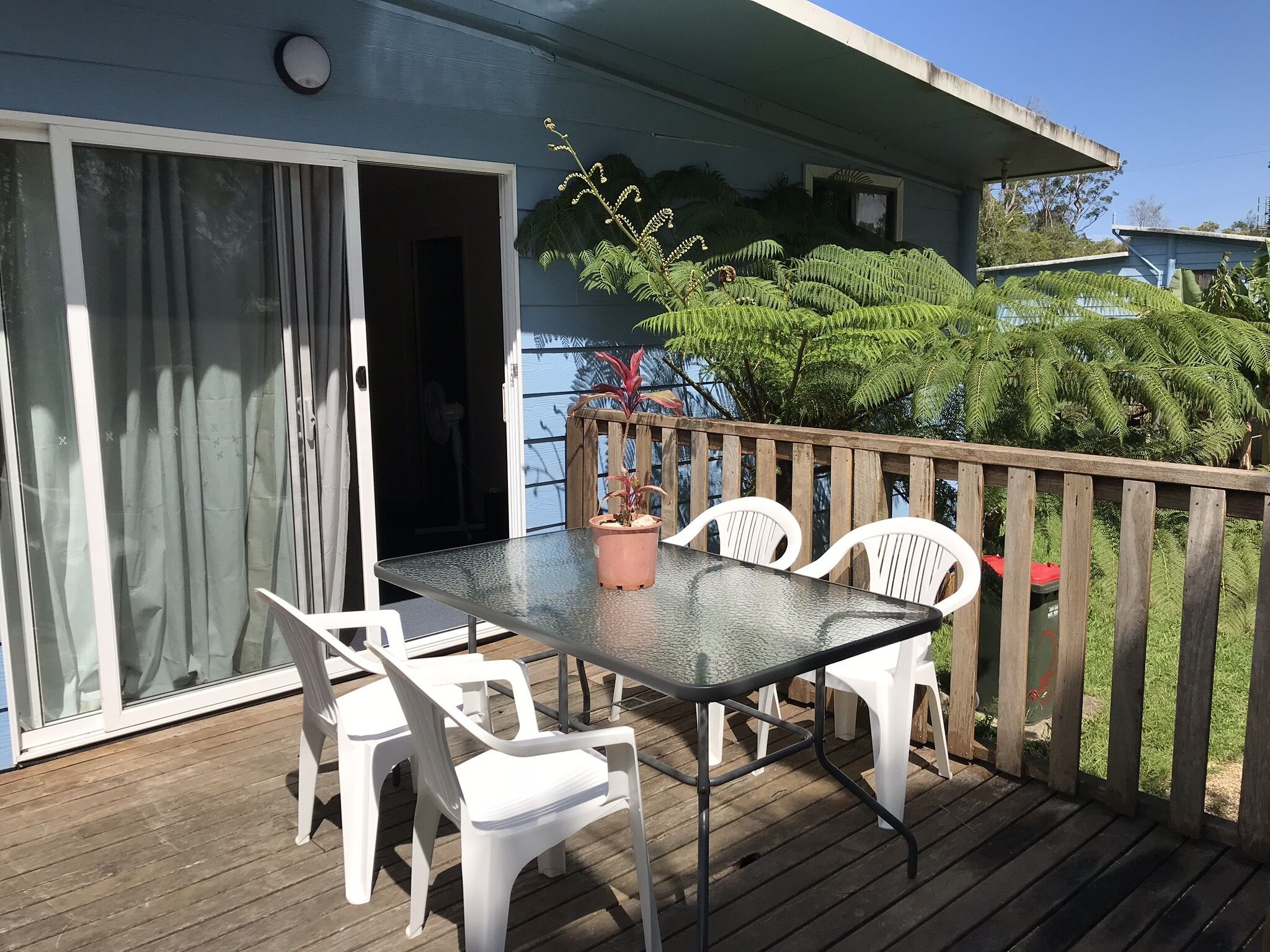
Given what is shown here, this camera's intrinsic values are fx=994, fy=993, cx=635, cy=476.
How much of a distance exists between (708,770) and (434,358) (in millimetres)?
5439

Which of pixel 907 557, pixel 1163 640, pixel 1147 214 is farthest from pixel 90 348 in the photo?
pixel 1147 214

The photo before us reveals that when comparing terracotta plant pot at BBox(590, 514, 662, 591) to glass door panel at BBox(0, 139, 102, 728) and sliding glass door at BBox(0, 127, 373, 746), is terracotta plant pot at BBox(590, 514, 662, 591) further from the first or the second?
glass door panel at BBox(0, 139, 102, 728)

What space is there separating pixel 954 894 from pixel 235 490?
279cm

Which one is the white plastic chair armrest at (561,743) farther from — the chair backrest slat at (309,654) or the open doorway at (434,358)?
the open doorway at (434,358)

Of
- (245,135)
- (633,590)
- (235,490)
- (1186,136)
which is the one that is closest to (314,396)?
(235,490)

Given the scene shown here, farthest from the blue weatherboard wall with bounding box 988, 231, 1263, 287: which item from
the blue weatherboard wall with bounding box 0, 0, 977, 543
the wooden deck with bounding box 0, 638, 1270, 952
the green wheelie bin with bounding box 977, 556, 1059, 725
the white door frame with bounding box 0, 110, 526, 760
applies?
the wooden deck with bounding box 0, 638, 1270, 952

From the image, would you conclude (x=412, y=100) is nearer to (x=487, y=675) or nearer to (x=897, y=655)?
(x=487, y=675)

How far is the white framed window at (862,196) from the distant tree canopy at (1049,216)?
974 inches

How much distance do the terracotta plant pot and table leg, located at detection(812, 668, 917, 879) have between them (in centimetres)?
52

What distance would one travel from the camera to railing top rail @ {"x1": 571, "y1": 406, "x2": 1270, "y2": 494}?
7.97 feet

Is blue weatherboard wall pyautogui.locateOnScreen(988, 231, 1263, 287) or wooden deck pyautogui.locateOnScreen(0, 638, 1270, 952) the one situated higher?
blue weatherboard wall pyautogui.locateOnScreen(988, 231, 1263, 287)

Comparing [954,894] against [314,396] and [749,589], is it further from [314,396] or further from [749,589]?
[314,396]

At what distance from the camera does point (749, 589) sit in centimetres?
266

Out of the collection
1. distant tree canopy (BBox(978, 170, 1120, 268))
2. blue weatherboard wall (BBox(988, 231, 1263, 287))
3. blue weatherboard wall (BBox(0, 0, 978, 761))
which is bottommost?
blue weatherboard wall (BBox(0, 0, 978, 761))
